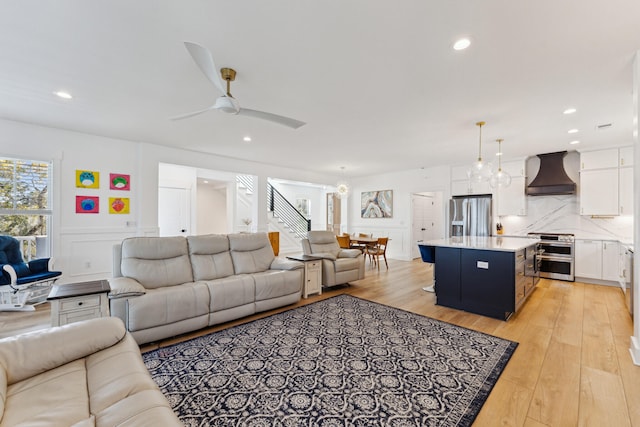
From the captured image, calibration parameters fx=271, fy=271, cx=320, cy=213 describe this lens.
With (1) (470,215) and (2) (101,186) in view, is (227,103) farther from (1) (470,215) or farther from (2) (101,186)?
(1) (470,215)

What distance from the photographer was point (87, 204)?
4.70 meters

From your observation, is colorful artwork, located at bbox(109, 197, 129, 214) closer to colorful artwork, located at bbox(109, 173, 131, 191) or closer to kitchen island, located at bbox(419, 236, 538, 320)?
colorful artwork, located at bbox(109, 173, 131, 191)

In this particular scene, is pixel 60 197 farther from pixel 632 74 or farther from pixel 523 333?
pixel 632 74

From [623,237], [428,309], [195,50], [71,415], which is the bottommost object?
[428,309]

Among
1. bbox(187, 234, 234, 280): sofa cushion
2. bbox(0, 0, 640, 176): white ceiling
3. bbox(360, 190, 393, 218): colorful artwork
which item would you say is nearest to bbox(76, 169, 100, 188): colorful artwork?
bbox(0, 0, 640, 176): white ceiling

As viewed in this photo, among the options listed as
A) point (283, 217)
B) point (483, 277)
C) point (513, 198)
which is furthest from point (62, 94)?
point (513, 198)

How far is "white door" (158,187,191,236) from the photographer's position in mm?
7035

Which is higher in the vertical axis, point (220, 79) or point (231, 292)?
point (220, 79)

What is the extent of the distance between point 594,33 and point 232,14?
2663 mm

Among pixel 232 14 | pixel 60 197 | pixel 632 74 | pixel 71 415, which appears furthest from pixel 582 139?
pixel 60 197

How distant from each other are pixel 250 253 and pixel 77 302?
1995 mm

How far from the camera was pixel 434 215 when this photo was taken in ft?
29.9

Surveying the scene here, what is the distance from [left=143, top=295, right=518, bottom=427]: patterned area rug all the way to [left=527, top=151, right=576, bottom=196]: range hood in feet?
14.4

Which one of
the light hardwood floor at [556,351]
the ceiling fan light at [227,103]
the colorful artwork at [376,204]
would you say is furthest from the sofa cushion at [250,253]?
the colorful artwork at [376,204]
